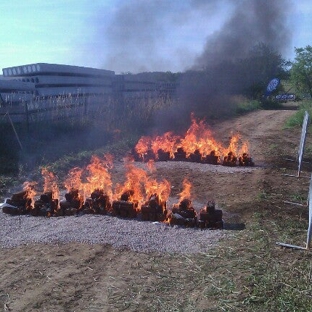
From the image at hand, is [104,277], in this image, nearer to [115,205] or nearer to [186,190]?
[115,205]

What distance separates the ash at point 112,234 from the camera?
18.3ft

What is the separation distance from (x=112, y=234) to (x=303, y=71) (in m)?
27.2

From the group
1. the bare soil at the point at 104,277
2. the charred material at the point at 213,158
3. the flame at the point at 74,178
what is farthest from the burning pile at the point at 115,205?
the charred material at the point at 213,158

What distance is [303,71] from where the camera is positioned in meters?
29.6

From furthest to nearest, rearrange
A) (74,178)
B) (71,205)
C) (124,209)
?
1. (74,178)
2. (71,205)
3. (124,209)

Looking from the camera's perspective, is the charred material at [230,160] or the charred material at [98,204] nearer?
the charred material at [98,204]

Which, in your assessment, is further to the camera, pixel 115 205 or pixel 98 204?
pixel 98 204

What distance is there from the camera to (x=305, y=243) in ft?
18.0

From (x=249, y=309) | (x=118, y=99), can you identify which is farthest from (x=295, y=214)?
(x=118, y=99)

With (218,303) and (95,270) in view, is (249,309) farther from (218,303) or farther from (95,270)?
(95,270)

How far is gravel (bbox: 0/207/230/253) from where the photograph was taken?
5.59m

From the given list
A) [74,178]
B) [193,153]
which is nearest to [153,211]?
[74,178]

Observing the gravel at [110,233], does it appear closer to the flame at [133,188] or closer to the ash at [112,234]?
the ash at [112,234]

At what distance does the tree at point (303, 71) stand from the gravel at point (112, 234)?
2638cm
